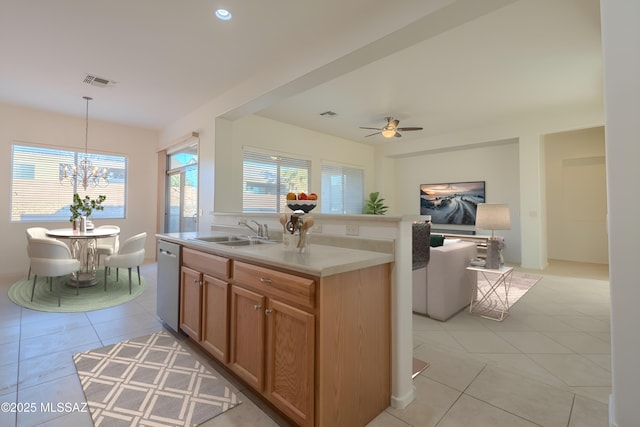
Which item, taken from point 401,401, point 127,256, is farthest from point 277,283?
point 127,256

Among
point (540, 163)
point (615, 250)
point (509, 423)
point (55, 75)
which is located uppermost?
point (55, 75)

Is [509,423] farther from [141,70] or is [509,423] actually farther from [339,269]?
[141,70]

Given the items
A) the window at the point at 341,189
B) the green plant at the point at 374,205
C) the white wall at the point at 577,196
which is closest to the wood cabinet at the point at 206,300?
the window at the point at 341,189

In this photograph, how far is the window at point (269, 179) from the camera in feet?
18.9

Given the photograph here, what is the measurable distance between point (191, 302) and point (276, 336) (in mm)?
1139

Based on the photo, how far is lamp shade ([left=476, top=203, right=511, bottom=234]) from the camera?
10.4 ft

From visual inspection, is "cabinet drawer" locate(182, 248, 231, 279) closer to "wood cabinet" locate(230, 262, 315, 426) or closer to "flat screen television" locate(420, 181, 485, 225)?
"wood cabinet" locate(230, 262, 315, 426)

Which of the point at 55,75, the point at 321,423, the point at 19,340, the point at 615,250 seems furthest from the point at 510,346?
the point at 55,75

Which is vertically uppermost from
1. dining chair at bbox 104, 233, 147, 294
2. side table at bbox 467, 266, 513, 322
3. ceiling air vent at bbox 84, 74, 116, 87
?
ceiling air vent at bbox 84, 74, 116, 87

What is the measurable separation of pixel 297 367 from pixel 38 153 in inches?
246

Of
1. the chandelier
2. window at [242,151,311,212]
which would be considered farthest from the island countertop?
the chandelier

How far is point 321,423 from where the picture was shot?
4.53 ft

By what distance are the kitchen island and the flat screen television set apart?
19.8ft

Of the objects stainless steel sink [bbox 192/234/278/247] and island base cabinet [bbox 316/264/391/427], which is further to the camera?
stainless steel sink [bbox 192/234/278/247]
